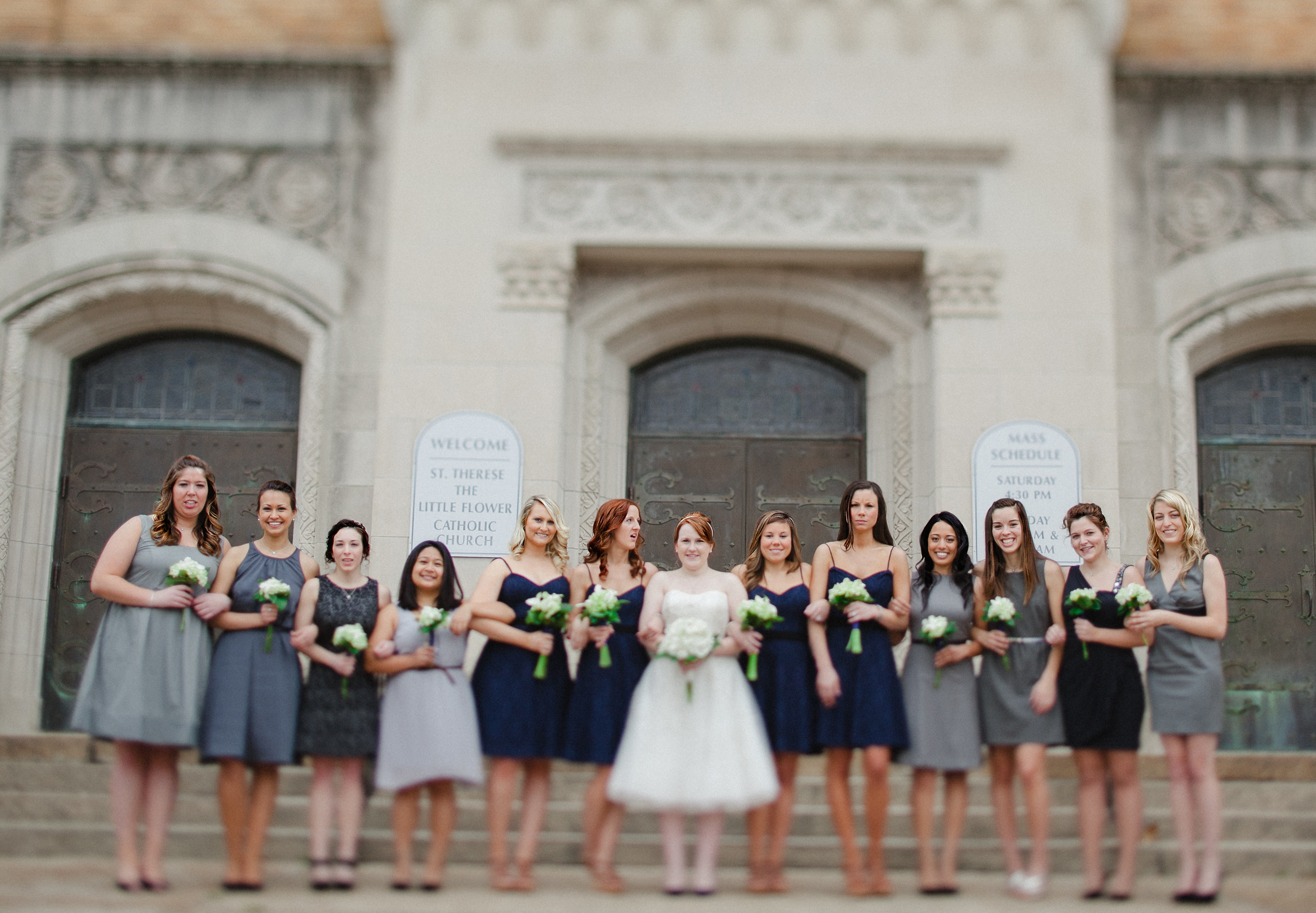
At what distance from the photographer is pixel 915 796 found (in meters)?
5.62

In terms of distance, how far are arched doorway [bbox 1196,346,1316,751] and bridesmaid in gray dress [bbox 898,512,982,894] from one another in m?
4.40

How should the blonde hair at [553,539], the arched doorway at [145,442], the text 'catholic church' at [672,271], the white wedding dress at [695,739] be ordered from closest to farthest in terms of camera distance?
the white wedding dress at [695,739] → the blonde hair at [553,539] → the text 'catholic church' at [672,271] → the arched doorway at [145,442]

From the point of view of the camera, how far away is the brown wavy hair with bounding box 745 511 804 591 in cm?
595

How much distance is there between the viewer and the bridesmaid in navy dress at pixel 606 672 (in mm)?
5629

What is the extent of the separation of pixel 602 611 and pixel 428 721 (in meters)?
0.91

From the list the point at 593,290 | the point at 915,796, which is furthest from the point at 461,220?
the point at 915,796

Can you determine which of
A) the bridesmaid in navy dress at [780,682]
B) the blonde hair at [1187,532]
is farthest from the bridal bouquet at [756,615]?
the blonde hair at [1187,532]

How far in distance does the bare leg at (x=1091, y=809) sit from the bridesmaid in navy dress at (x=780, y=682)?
1.19m

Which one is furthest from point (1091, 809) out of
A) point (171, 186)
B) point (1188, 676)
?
point (171, 186)

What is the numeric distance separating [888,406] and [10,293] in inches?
259

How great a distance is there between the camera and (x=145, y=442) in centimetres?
983

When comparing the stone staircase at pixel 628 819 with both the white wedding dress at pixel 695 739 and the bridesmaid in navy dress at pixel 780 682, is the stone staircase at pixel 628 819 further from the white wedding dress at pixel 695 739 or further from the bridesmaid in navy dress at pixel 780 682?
the white wedding dress at pixel 695 739

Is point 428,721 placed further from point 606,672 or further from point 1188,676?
point 1188,676

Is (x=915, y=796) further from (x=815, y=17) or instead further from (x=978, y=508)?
(x=815, y=17)
